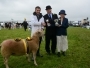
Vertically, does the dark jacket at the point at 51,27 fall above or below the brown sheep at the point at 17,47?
above

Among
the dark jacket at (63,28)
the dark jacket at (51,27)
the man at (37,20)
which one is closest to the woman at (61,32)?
the dark jacket at (63,28)

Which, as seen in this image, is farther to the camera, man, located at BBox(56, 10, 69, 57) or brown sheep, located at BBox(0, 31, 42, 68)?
man, located at BBox(56, 10, 69, 57)

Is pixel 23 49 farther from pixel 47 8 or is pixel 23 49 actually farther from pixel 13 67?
pixel 47 8

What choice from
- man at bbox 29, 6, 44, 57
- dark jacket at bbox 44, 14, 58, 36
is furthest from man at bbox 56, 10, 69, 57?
man at bbox 29, 6, 44, 57

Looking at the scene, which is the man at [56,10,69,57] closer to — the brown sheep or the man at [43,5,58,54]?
the man at [43,5,58,54]

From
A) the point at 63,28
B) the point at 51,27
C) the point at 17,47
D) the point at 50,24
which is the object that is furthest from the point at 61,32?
the point at 17,47

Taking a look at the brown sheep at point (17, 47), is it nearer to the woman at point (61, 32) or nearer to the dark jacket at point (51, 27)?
the dark jacket at point (51, 27)

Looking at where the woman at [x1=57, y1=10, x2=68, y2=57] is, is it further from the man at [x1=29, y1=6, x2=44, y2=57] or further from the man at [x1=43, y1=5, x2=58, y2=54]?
the man at [x1=29, y1=6, x2=44, y2=57]

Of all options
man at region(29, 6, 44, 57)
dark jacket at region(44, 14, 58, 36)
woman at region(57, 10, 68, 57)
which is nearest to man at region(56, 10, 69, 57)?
woman at region(57, 10, 68, 57)

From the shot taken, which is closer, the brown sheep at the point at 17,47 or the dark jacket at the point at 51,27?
the brown sheep at the point at 17,47

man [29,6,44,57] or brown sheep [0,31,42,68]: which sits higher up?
man [29,6,44,57]

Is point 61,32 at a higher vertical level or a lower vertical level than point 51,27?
lower

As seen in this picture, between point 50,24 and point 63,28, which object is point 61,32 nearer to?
point 63,28

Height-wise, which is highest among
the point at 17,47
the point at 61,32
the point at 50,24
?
the point at 50,24
